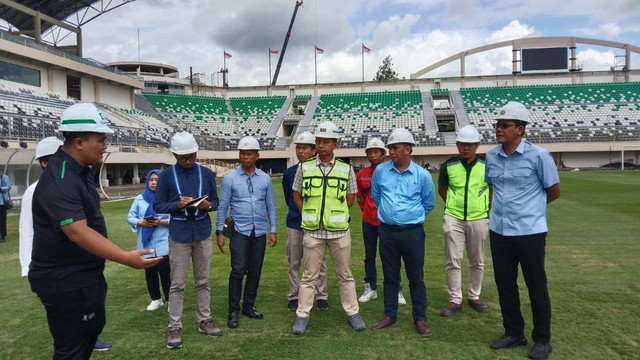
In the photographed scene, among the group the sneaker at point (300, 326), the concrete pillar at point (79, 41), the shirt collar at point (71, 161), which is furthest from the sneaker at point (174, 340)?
the concrete pillar at point (79, 41)

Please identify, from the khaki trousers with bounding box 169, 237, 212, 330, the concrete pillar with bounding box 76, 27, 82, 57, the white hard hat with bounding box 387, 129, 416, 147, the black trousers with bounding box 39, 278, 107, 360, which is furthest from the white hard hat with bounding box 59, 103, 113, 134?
the concrete pillar with bounding box 76, 27, 82, 57

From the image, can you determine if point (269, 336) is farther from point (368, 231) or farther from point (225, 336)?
point (368, 231)

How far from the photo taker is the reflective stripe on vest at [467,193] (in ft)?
17.1

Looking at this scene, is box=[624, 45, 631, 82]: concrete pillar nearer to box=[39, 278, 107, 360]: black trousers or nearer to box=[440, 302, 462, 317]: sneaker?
box=[440, 302, 462, 317]: sneaker

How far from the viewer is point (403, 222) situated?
4.58m

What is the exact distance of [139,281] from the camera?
6688 millimetres

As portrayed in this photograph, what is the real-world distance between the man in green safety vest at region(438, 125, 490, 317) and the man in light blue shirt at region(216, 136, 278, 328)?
2.20 m

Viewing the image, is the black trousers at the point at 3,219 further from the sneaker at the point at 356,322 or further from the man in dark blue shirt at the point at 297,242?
the sneaker at the point at 356,322

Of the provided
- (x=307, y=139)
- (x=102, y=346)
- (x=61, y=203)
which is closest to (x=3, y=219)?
(x=102, y=346)

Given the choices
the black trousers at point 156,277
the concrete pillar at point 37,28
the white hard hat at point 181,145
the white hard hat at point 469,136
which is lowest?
the black trousers at point 156,277

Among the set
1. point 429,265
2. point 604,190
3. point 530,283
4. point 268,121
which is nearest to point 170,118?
point 268,121

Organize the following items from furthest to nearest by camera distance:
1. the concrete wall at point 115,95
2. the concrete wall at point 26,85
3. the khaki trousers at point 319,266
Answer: the concrete wall at point 115,95, the concrete wall at point 26,85, the khaki trousers at point 319,266

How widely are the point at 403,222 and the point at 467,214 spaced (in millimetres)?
1113

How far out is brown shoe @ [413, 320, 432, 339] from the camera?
14.4ft
